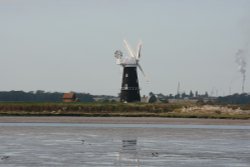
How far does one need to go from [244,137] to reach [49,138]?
50.8ft

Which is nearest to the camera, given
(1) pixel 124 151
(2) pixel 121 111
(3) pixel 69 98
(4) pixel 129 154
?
(4) pixel 129 154

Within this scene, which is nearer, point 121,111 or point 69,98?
point 121,111

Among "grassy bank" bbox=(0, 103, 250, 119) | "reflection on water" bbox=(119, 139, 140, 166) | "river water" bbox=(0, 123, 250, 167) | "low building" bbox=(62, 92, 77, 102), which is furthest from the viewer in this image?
"low building" bbox=(62, 92, 77, 102)

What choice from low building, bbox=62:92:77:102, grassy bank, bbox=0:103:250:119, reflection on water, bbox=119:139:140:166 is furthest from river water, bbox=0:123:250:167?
low building, bbox=62:92:77:102

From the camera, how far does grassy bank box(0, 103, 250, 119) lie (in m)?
107

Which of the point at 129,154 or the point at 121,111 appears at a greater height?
the point at 121,111

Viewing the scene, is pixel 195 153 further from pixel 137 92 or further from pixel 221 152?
pixel 137 92

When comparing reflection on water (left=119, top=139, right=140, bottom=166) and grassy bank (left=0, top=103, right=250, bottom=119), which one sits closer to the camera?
reflection on water (left=119, top=139, right=140, bottom=166)

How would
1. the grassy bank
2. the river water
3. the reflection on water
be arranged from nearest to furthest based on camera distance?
1. the river water
2. the reflection on water
3. the grassy bank

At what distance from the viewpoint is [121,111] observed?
11350cm

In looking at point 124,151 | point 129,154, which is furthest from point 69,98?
point 129,154

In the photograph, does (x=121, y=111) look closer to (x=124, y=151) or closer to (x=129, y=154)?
(x=124, y=151)

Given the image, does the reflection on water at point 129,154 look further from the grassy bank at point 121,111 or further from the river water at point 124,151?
the grassy bank at point 121,111

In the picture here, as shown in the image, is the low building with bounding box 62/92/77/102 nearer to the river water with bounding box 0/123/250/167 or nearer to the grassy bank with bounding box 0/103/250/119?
the grassy bank with bounding box 0/103/250/119
